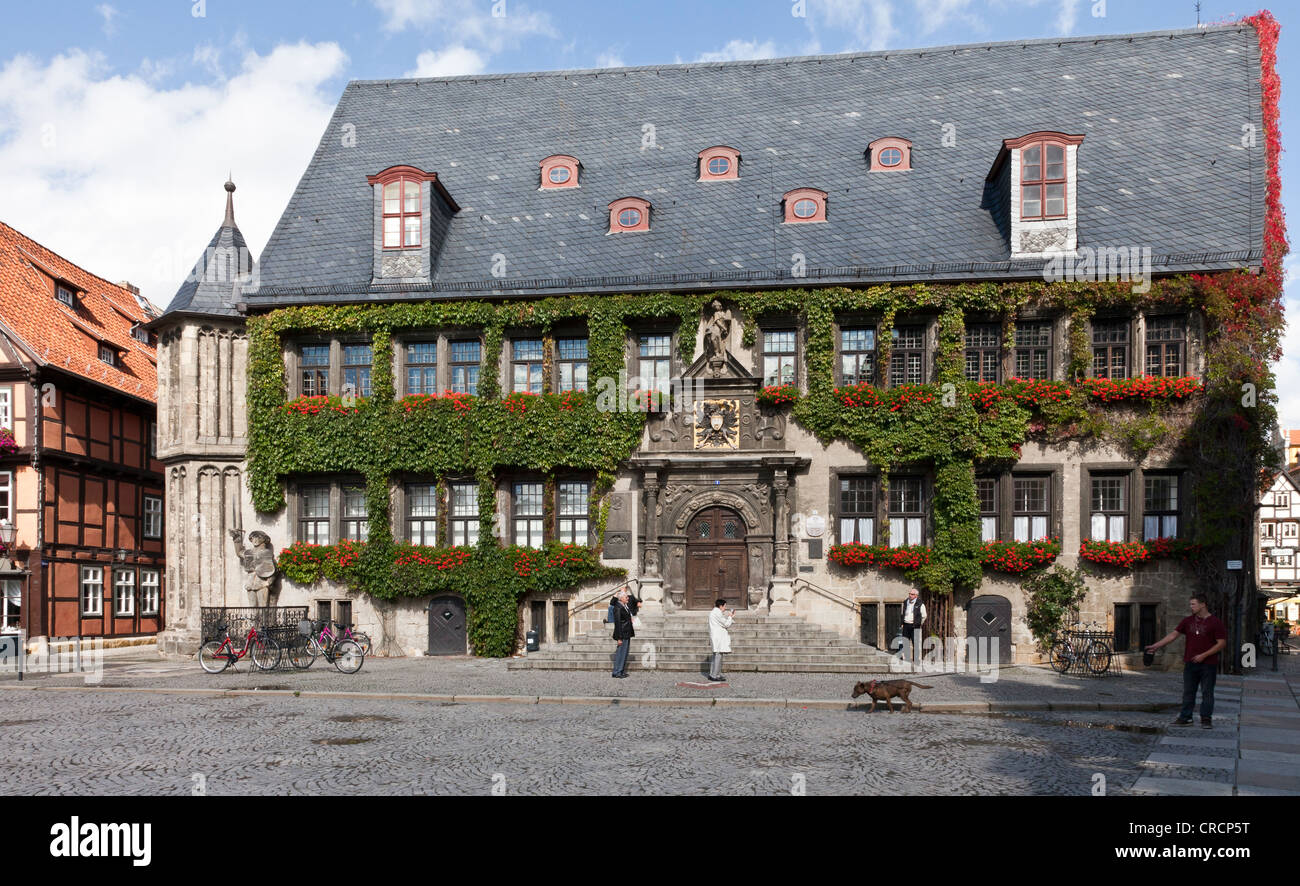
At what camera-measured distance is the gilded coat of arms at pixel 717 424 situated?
24891 mm

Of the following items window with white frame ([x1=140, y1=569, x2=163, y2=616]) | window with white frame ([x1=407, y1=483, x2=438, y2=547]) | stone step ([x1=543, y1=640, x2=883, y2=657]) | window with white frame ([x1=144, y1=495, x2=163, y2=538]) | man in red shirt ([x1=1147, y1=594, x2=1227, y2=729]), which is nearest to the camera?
man in red shirt ([x1=1147, y1=594, x2=1227, y2=729])

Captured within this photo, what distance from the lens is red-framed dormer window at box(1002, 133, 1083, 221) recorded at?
2494 centimetres

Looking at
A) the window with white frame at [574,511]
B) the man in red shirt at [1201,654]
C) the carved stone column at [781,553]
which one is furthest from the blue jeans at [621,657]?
the man in red shirt at [1201,654]

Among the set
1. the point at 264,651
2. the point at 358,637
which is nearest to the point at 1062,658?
the point at 358,637

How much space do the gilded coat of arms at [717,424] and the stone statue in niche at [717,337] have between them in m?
0.81

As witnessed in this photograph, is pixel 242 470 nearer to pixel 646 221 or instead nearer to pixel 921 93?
pixel 646 221

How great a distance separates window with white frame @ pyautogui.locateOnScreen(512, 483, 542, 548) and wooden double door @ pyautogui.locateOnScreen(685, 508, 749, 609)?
3.73 meters

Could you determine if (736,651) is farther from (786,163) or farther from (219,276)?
(219,276)

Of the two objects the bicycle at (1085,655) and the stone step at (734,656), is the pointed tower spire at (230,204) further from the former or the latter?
the bicycle at (1085,655)

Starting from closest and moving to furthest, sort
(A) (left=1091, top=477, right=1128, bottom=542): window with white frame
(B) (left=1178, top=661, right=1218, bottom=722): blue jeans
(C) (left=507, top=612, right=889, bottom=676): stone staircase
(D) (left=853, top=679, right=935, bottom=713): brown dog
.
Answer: (B) (left=1178, top=661, right=1218, bottom=722): blue jeans < (D) (left=853, top=679, right=935, bottom=713): brown dog < (C) (left=507, top=612, right=889, bottom=676): stone staircase < (A) (left=1091, top=477, right=1128, bottom=542): window with white frame

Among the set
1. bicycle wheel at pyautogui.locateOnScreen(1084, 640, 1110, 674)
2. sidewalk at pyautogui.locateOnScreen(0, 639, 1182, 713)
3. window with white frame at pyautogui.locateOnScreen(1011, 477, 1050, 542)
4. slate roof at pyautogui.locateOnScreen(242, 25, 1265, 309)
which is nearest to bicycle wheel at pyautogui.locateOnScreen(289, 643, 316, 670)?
sidewalk at pyautogui.locateOnScreen(0, 639, 1182, 713)

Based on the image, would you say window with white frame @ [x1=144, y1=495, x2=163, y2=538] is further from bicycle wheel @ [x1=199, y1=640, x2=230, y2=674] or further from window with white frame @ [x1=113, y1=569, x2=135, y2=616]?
bicycle wheel @ [x1=199, y1=640, x2=230, y2=674]

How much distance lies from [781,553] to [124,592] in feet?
74.4

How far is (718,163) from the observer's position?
2841cm
